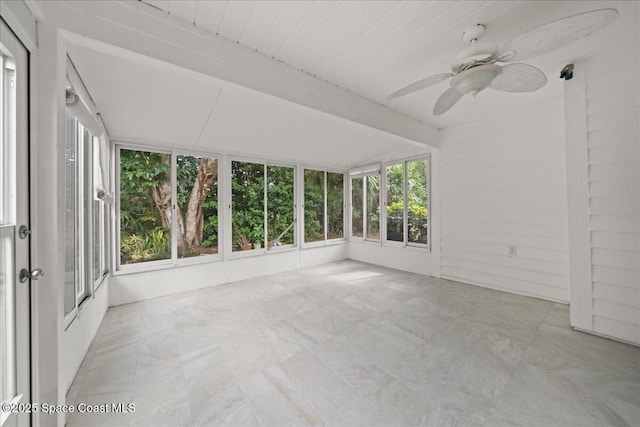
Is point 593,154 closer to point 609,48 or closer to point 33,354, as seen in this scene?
point 609,48

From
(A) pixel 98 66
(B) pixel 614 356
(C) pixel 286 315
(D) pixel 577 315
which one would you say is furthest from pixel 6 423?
(D) pixel 577 315

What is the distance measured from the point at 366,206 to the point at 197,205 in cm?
343

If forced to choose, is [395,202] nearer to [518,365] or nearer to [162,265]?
[518,365]

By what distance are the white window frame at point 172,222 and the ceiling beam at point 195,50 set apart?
212 centimetres

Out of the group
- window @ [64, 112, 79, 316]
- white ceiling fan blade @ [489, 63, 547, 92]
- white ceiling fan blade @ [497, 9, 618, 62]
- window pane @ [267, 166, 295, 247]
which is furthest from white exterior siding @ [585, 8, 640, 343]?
window @ [64, 112, 79, 316]

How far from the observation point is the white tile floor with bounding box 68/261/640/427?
143 cm

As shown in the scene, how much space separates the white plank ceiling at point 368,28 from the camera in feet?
5.36

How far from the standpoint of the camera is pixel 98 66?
1983mm

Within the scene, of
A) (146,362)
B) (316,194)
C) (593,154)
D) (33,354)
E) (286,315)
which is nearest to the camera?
(33,354)

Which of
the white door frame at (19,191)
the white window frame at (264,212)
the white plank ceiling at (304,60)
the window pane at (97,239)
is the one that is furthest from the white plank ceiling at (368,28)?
the white window frame at (264,212)

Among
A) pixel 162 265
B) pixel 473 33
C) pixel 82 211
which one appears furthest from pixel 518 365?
pixel 162 265

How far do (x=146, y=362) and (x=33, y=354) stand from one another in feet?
2.71

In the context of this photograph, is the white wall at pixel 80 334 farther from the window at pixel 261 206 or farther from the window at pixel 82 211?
the window at pixel 261 206

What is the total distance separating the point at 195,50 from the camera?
5.98ft
